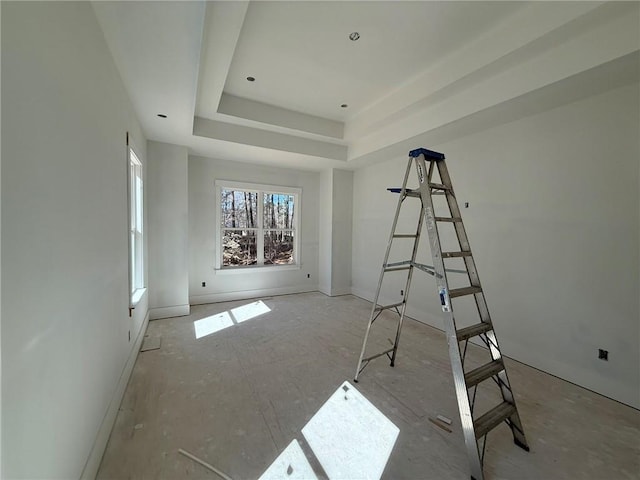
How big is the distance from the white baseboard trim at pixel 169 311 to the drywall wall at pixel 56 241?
2.22 m

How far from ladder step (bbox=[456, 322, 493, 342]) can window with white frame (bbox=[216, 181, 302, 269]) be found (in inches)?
161

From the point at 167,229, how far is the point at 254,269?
1685 millimetres

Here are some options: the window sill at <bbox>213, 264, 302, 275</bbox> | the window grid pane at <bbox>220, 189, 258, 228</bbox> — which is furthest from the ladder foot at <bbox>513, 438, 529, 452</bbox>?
the window grid pane at <bbox>220, 189, 258, 228</bbox>

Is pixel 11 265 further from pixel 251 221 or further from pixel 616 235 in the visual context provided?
pixel 251 221

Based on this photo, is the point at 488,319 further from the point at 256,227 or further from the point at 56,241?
the point at 256,227

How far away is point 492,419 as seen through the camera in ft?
5.34

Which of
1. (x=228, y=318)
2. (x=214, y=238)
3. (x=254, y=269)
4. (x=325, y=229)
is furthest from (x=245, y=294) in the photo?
→ (x=325, y=229)

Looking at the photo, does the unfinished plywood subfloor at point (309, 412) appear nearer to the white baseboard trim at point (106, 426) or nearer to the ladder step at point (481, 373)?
the white baseboard trim at point (106, 426)

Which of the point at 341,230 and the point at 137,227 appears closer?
the point at 137,227

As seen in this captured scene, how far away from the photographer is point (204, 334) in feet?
11.2

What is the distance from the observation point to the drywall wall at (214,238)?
4.62 metres

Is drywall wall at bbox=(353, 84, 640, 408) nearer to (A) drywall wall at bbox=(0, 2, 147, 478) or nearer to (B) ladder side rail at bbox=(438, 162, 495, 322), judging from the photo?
(B) ladder side rail at bbox=(438, 162, 495, 322)

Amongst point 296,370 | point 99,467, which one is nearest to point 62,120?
point 99,467

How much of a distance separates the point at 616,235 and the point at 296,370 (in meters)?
3.06
